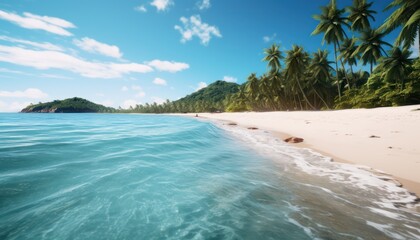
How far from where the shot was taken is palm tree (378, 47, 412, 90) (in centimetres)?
2259

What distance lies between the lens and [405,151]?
23.9 ft

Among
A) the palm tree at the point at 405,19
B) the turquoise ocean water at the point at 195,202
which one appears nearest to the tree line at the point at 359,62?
the palm tree at the point at 405,19

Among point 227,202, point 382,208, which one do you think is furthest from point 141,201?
point 382,208

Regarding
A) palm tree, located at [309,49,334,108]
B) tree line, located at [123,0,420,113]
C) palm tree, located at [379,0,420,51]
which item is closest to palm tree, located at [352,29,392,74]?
tree line, located at [123,0,420,113]

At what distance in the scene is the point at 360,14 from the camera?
32.5 metres

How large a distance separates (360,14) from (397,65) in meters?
14.9

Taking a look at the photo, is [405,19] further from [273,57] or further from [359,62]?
[273,57]

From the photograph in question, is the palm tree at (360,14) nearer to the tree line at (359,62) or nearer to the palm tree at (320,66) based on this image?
the tree line at (359,62)

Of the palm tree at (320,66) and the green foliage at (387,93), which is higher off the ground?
the palm tree at (320,66)

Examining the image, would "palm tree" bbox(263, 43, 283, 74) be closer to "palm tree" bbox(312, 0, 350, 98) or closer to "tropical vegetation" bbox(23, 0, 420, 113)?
"tropical vegetation" bbox(23, 0, 420, 113)

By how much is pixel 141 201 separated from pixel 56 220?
1539 millimetres

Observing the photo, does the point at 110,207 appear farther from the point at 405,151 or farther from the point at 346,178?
the point at 405,151

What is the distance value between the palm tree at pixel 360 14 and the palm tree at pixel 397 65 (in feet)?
35.6

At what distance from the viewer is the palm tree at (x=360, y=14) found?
31922 millimetres
